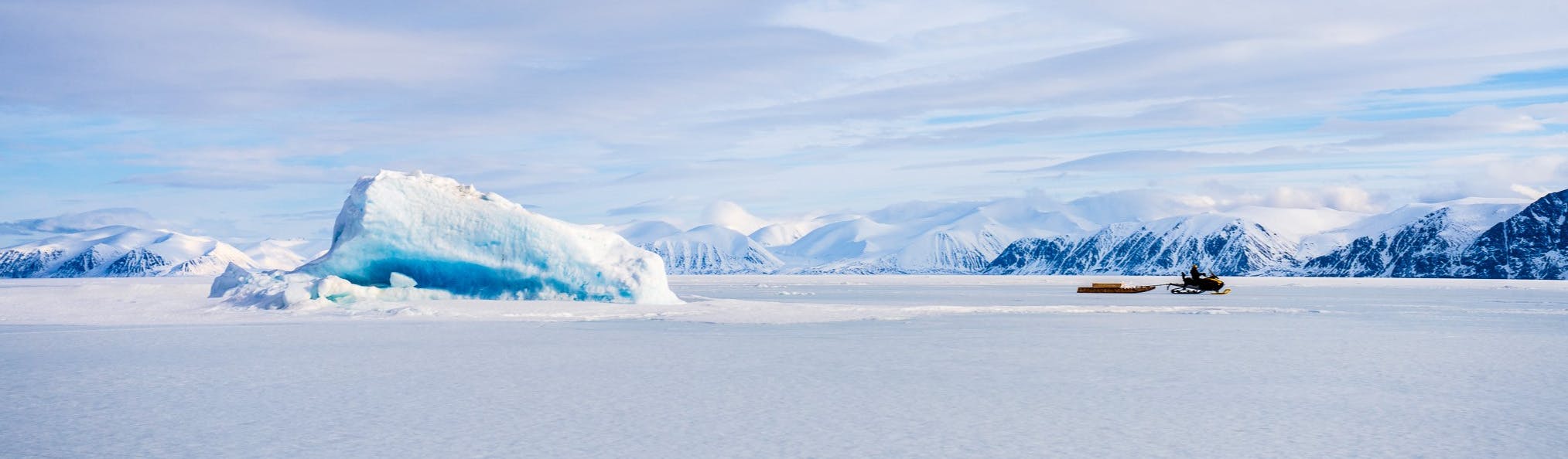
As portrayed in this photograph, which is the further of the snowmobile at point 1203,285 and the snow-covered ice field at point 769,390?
the snowmobile at point 1203,285

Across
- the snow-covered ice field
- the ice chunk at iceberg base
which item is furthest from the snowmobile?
the ice chunk at iceberg base

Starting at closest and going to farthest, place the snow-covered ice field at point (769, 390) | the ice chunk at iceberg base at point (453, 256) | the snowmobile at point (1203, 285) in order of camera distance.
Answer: the snow-covered ice field at point (769, 390) → the ice chunk at iceberg base at point (453, 256) → the snowmobile at point (1203, 285)

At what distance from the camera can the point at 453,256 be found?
3086cm

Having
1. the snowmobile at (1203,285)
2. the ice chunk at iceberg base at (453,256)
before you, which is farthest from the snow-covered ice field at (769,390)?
the snowmobile at (1203,285)

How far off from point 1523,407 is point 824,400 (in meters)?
6.57

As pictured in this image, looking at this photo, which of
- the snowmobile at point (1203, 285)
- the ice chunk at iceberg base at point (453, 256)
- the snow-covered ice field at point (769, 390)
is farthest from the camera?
the snowmobile at point (1203, 285)

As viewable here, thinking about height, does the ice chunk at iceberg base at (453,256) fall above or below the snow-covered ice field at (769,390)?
above

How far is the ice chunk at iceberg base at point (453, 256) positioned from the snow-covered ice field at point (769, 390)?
574 centimetres

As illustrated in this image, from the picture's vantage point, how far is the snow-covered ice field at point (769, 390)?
28.9ft

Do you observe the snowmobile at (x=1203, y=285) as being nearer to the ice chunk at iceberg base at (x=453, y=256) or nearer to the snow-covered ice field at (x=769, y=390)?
the snow-covered ice field at (x=769, y=390)

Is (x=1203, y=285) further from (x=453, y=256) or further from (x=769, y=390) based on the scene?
(x=769, y=390)

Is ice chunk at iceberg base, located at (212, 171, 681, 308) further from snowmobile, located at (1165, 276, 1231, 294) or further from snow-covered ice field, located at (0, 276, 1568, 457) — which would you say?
snowmobile, located at (1165, 276, 1231, 294)

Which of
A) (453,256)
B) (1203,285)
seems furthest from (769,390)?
(1203,285)

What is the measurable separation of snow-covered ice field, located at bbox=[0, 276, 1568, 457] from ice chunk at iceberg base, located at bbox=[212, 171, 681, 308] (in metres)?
5.74
